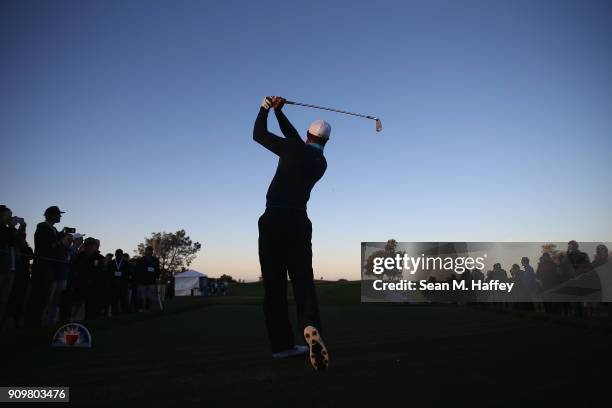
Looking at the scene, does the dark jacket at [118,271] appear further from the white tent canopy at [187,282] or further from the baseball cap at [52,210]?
the white tent canopy at [187,282]

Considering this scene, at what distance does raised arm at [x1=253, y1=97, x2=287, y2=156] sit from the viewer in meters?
5.02

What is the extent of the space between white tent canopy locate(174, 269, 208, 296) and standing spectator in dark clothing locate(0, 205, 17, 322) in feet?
187

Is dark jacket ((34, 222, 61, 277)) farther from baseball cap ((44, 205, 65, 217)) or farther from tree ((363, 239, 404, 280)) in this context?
tree ((363, 239, 404, 280))

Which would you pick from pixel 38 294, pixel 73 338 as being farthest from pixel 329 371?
pixel 38 294

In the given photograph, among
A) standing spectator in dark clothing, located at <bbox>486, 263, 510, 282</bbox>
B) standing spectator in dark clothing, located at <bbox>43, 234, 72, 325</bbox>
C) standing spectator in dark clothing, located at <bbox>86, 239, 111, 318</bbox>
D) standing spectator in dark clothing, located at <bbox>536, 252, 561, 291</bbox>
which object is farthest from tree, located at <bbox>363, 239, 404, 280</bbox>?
standing spectator in dark clothing, located at <bbox>43, 234, 72, 325</bbox>

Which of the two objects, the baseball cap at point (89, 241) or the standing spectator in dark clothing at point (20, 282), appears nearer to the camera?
the standing spectator in dark clothing at point (20, 282)

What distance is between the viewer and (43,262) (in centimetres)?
963

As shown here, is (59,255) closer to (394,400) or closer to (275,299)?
(275,299)

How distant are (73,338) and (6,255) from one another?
327 cm

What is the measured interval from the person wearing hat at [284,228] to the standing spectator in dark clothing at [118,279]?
1024cm

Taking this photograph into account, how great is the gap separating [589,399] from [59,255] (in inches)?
372

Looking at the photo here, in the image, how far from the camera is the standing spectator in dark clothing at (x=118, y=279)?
14312mm

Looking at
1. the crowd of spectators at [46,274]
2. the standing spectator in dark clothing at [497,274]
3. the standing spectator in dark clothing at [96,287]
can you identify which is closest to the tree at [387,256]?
the standing spectator in dark clothing at [497,274]

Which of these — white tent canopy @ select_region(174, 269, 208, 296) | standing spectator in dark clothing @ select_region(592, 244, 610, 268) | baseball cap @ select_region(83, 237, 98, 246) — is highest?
baseball cap @ select_region(83, 237, 98, 246)
